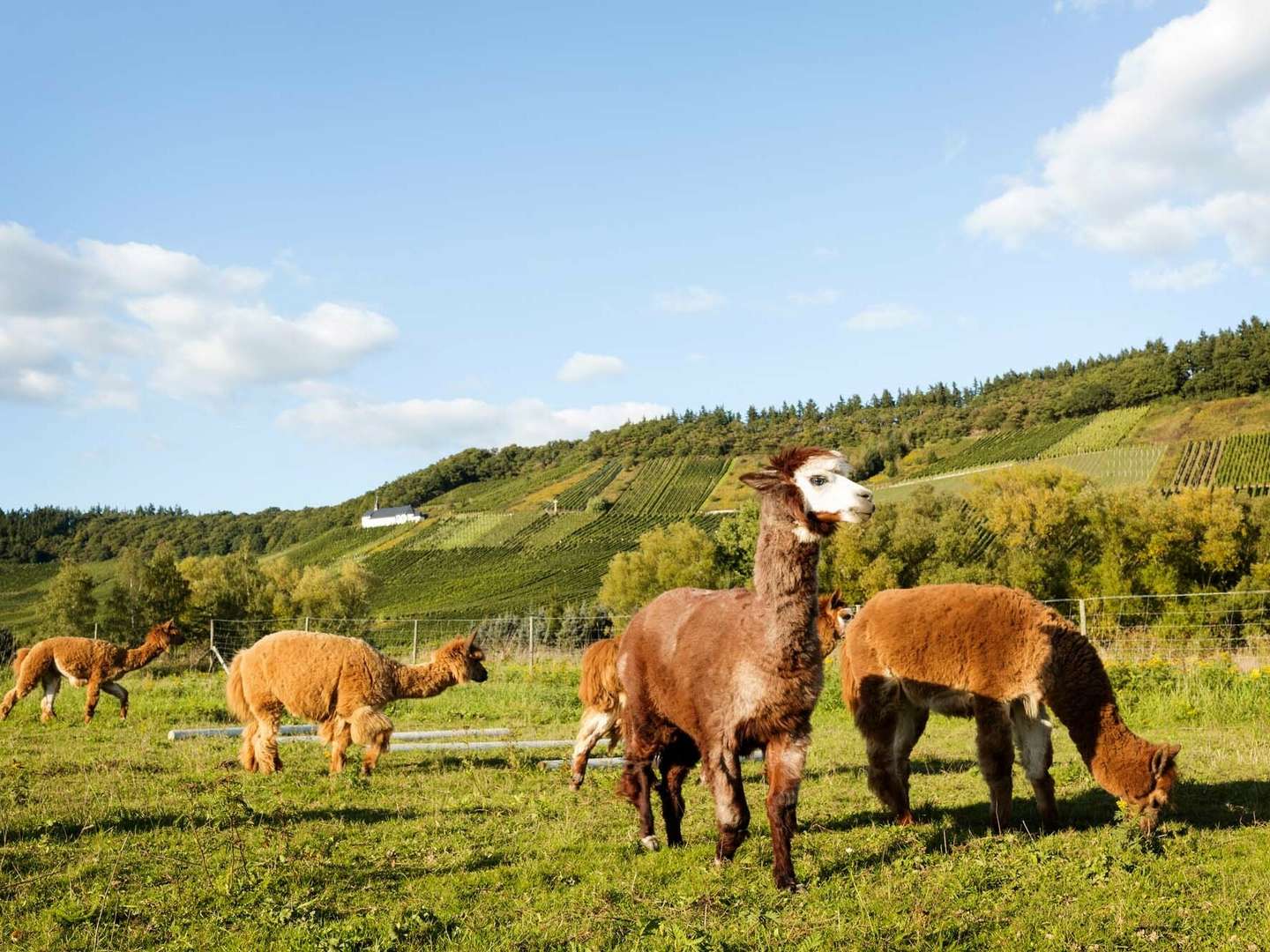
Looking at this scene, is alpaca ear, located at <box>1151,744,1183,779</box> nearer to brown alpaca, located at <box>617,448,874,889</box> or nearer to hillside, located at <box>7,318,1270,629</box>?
brown alpaca, located at <box>617,448,874,889</box>

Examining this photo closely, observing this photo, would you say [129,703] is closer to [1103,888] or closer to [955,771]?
[955,771]

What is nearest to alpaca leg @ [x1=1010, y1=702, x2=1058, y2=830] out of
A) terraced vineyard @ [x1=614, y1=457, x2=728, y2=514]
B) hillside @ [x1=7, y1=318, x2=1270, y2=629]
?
hillside @ [x1=7, y1=318, x2=1270, y2=629]

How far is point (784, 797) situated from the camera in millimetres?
5715

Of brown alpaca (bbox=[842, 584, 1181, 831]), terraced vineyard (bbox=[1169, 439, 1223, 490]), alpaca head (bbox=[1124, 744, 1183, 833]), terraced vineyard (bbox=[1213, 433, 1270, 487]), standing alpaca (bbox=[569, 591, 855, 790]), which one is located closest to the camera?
alpaca head (bbox=[1124, 744, 1183, 833])

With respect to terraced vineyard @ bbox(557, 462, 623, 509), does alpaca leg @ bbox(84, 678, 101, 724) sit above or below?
below

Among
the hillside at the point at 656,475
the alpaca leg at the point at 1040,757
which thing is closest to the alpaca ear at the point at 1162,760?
the alpaca leg at the point at 1040,757

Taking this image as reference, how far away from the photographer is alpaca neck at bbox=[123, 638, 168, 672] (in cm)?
1669

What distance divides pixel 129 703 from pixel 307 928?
15.6 m

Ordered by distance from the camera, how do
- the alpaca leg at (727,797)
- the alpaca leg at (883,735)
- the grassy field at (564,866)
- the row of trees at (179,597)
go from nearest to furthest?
the grassy field at (564,866) → the alpaca leg at (727,797) → the alpaca leg at (883,735) → the row of trees at (179,597)

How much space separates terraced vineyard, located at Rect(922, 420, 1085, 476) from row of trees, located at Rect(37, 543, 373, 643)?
67686 mm

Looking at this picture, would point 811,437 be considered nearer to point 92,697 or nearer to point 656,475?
point 656,475

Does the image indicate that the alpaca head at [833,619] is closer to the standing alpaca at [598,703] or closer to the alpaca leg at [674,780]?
A: the standing alpaca at [598,703]

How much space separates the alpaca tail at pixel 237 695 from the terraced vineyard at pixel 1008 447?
318 feet

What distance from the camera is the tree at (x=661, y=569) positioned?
65.0 metres
